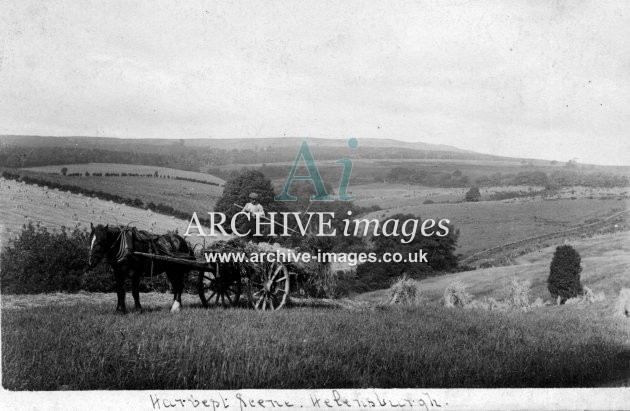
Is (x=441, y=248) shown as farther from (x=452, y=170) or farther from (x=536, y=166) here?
(x=536, y=166)

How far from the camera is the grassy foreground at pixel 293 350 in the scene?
6.31m

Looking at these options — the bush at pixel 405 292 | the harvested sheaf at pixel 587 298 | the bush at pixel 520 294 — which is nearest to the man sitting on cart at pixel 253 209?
the bush at pixel 405 292

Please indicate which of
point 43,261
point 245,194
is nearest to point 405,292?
point 245,194

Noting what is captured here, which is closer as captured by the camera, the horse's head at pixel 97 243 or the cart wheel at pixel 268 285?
the horse's head at pixel 97 243

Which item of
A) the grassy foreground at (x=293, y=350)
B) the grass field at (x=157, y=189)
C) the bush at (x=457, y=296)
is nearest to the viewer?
the grassy foreground at (x=293, y=350)

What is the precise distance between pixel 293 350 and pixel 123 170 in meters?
5.07

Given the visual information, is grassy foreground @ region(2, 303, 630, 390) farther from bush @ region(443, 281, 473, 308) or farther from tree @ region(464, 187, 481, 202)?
tree @ region(464, 187, 481, 202)

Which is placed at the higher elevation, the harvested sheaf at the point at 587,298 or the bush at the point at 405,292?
the harvested sheaf at the point at 587,298

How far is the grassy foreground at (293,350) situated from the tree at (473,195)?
8.00ft

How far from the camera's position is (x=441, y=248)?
9.38m

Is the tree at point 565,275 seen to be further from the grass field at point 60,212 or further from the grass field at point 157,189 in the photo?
the grass field at point 60,212

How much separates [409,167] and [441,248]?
1.74 m

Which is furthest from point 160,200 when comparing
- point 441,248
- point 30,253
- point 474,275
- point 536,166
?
point 536,166

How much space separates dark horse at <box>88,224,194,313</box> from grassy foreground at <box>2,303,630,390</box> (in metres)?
0.52
